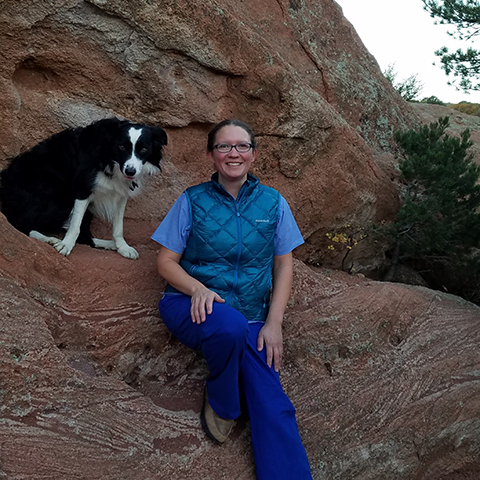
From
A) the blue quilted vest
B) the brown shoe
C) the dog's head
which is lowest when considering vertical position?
the brown shoe

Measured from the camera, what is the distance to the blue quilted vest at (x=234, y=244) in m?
3.01

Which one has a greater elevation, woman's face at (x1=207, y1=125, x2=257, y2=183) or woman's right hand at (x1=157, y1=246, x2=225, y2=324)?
woman's face at (x1=207, y1=125, x2=257, y2=183)

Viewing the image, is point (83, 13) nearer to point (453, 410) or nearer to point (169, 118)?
point (169, 118)

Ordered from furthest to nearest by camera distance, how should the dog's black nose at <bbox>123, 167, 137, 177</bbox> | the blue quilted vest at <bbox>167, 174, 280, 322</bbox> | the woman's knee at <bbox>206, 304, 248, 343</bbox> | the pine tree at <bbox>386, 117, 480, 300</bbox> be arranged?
the pine tree at <bbox>386, 117, 480, 300</bbox> → the dog's black nose at <bbox>123, 167, 137, 177</bbox> → the blue quilted vest at <bbox>167, 174, 280, 322</bbox> → the woman's knee at <bbox>206, 304, 248, 343</bbox>

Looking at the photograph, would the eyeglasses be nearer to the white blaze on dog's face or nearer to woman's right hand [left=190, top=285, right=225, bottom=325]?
the white blaze on dog's face

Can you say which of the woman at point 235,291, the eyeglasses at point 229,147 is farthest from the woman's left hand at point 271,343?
the eyeglasses at point 229,147

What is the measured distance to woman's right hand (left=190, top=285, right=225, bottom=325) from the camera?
2717 millimetres

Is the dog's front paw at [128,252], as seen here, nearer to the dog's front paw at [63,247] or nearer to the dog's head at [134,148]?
the dog's front paw at [63,247]

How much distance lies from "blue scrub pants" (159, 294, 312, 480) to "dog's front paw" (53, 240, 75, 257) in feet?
3.28

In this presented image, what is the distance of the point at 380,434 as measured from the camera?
341 cm

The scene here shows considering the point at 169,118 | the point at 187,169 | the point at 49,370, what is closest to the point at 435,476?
the point at 49,370

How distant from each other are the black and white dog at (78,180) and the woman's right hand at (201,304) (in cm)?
121

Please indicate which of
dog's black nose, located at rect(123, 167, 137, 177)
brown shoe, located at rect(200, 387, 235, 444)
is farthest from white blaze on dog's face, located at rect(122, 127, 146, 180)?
brown shoe, located at rect(200, 387, 235, 444)

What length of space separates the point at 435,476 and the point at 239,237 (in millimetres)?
2484
